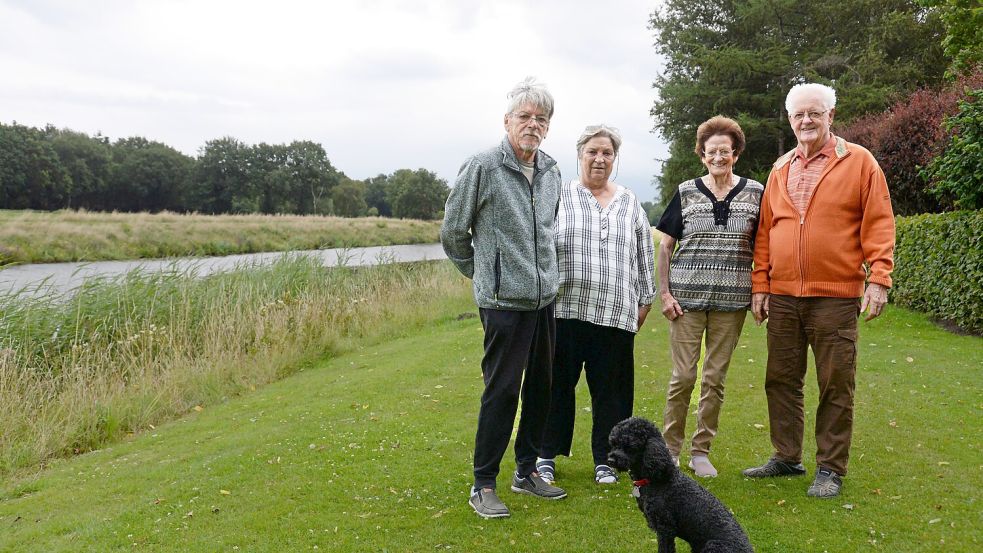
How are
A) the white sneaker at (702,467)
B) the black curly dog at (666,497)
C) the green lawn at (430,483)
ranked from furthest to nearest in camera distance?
the white sneaker at (702,467), the green lawn at (430,483), the black curly dog at (666,497)

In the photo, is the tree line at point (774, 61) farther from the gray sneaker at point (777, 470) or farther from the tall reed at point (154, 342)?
the gray sneaker at point (777, 470)

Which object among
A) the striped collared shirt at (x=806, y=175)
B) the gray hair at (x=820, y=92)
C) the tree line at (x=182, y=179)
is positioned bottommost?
the striped collared shirt at (x=806, y=175)

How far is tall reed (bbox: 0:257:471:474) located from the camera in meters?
7.11

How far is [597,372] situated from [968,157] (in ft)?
24.3

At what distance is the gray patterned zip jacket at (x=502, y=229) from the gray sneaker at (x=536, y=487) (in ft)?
3.96

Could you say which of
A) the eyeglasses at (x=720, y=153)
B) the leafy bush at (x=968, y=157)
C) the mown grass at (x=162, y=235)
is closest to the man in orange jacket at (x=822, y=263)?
the eyeglasses at (x=720, y=153)

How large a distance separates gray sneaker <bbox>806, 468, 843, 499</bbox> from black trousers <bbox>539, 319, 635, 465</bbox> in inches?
46.5

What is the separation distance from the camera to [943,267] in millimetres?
9219

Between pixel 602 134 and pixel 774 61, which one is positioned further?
pixel 774 61

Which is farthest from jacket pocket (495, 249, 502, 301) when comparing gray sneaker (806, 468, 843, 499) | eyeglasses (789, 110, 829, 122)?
gray sneaker (806, 468, 843, 499)

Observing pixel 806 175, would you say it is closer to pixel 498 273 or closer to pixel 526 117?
pixel 526 117

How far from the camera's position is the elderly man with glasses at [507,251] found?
3602 mm

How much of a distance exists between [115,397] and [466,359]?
4.31 meters

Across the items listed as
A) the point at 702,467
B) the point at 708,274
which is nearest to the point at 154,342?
the point at 702,467
